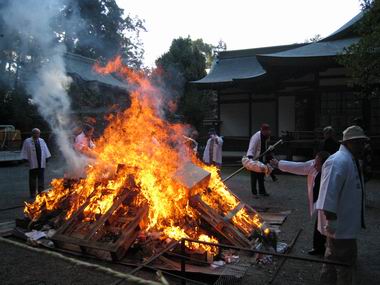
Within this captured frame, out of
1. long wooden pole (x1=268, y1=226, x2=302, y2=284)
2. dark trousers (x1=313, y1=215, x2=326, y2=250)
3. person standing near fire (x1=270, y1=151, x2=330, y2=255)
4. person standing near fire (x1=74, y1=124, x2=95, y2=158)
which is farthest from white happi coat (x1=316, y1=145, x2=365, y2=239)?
person standing near fire (x1=74, y1=124, x2=95, y2=158)

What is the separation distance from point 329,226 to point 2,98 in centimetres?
2013

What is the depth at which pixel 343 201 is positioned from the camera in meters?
3.66

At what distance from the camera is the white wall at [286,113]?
16.4 metres

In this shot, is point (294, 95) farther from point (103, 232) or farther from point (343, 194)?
point (343, 194)

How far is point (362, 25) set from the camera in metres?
7.97

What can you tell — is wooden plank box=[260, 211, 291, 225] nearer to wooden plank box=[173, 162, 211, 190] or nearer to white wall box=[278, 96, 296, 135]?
wooden plank box=[173, 162, 211, 190]

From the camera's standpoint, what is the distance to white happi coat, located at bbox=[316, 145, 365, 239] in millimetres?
3580

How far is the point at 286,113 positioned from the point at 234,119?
287cm

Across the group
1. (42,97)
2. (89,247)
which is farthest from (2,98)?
(89,247)

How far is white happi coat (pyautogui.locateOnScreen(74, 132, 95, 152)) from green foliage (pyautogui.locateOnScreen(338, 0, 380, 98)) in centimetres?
723

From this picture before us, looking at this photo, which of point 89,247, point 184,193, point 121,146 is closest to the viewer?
point 89,247

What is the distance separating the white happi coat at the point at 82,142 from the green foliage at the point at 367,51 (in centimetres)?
723

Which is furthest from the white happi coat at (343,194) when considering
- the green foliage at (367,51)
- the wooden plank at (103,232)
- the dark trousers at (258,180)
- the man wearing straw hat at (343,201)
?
the dark trousers at (258,180)

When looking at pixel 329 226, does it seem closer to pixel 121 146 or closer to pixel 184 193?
pixel 184 193
